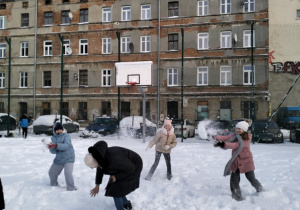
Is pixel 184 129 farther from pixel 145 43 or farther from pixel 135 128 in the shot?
pixel 145 43

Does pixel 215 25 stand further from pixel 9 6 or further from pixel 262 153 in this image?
pixel 9 6

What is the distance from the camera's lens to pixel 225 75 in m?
28.6

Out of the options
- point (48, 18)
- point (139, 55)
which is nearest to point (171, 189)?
point (139, 55)

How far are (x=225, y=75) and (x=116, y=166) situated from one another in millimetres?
26009

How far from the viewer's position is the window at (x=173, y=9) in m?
29.9

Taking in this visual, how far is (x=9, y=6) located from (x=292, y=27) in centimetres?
3356

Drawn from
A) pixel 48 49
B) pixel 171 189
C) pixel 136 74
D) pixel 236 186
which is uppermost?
pixel 48 49

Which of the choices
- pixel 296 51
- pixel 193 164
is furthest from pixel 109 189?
pixel 296 51

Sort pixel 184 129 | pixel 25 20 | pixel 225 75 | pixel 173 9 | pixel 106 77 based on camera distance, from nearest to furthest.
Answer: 1. pixel 184 129
2. pixel 225 75
3. pixel 173 9
4. pixel 106 77
5. pixel 25 20

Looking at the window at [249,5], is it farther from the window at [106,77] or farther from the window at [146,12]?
the window at [106,77]

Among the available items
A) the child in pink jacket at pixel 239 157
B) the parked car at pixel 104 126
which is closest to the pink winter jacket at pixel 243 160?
the child in pink jacket at pixel 239 157

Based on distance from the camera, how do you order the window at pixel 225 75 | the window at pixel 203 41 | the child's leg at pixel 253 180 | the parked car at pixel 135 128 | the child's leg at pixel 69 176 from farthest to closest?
the window at pixel 203 41
the window at pixel 225 75
the parked car at pixel 135 128
the child's leg at pixel 69 176
the child's leg at pixel 253 180

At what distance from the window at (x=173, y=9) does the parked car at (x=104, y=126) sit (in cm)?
1436

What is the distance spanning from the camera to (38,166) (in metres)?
9.66
